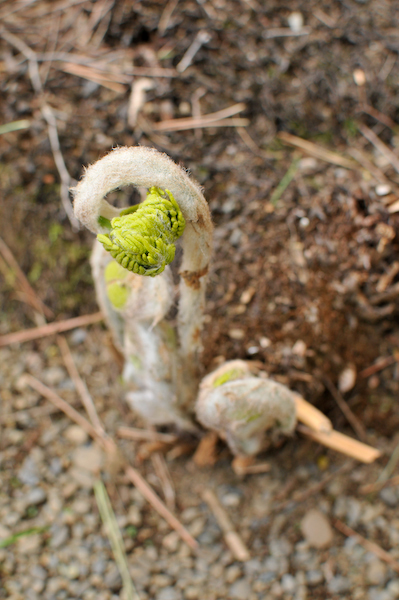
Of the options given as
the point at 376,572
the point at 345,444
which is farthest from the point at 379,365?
the point at 376,572

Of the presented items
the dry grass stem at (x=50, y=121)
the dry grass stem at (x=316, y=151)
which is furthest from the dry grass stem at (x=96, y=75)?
the dry grass stem at (x=316, y=151)

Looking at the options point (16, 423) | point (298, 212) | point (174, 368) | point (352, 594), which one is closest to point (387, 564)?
point (352, 594)

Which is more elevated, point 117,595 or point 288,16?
point 288,16

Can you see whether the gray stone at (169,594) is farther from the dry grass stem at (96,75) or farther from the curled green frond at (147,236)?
the dry grass stem at (96,75)

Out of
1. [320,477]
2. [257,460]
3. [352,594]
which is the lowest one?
[352,594]

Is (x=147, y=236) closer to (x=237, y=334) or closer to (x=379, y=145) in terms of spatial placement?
(x=237, y=334)

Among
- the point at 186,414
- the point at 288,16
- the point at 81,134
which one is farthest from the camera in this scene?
the point at 288,16

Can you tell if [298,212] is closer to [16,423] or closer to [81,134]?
[81,134]
